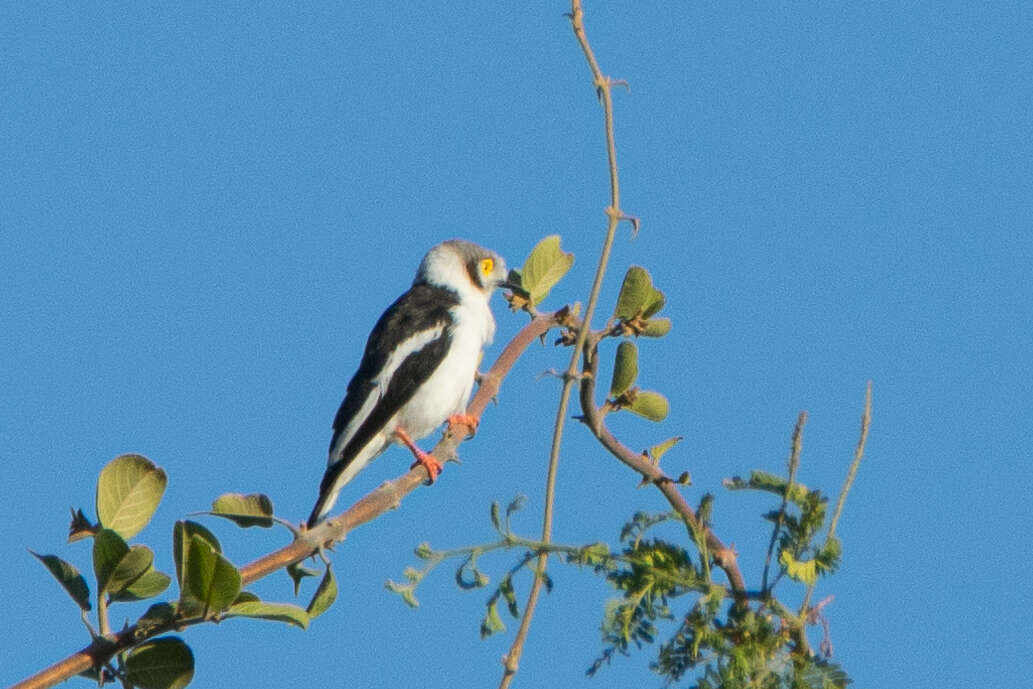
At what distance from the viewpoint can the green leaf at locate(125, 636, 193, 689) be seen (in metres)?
2.03

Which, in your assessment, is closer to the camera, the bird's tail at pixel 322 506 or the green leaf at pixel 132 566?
the green leaf at pixel 132 566

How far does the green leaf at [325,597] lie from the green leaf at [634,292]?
3.52 ft

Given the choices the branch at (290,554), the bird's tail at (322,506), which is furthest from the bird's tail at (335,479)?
the branch at (290,554)

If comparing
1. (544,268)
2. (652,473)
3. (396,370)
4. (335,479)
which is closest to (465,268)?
(396,370)

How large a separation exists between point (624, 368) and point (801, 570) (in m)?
0.92

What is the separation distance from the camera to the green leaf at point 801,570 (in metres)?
2.26

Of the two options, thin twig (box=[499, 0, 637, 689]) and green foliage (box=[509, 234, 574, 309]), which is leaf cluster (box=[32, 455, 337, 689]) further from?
green foliage (box=[509, 234, 574, 309])

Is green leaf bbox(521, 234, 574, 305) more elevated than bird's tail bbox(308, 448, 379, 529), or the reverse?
bird's tail bbox(308, 448, 379, 529)

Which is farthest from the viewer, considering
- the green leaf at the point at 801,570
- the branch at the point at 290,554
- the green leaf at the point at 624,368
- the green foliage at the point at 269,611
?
the green leaf at the point at 624,368

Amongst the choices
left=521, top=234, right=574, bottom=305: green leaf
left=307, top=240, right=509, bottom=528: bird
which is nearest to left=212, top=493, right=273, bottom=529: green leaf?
left=521, top=234, right=574, bottom=305: green leaf

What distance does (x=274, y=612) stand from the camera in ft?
7.07

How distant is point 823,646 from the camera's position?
2234 mm

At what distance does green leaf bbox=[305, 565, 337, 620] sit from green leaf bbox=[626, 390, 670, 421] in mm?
913

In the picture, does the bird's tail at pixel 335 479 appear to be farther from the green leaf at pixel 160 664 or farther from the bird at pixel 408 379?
the green leaf at pixel 160 664
